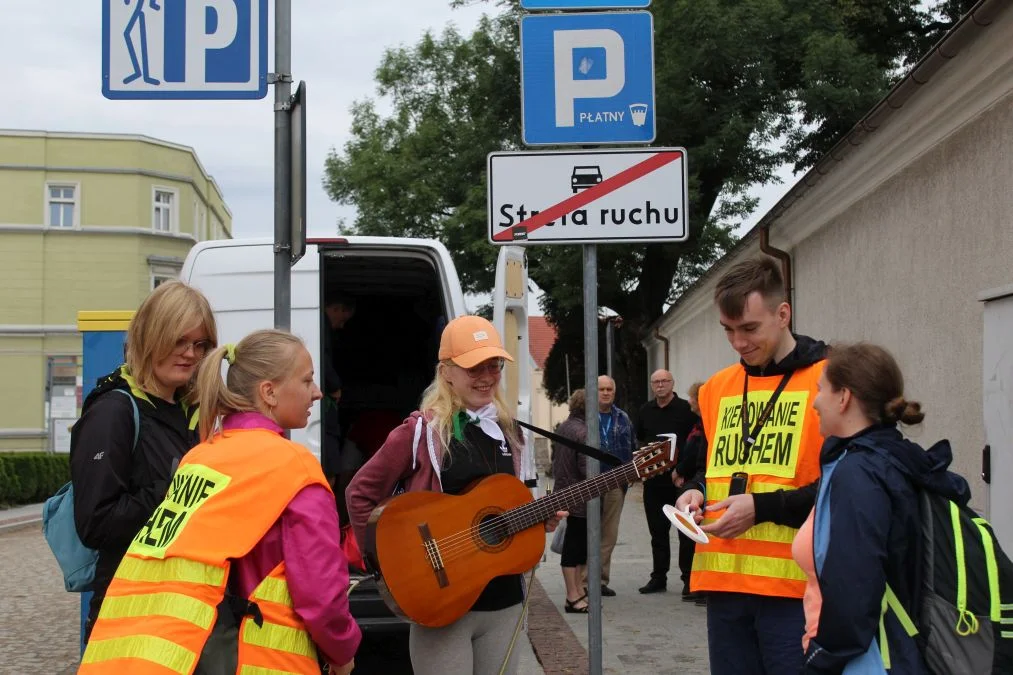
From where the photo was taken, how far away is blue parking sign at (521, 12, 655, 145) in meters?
4.48

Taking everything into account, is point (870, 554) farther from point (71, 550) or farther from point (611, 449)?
point (611, 449)

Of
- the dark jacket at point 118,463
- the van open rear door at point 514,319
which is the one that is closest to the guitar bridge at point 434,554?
the dark jacket at point 118,463

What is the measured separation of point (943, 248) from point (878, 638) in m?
6.02

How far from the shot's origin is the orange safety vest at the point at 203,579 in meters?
2.47

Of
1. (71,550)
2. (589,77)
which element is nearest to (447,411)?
(71,550)

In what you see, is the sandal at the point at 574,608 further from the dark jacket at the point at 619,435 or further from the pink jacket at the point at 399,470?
the pink jacket at the point at 399,470

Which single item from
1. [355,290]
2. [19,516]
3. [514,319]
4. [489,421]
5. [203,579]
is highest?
[355,290]

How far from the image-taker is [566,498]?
155 inches

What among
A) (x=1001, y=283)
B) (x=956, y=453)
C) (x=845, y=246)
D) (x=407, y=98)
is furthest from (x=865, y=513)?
(x=407, y=98)

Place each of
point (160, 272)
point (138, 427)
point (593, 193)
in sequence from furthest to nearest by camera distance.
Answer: point (160, 272) → point (593, 193) → point (138, 427)

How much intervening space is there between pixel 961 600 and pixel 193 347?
Result: 2195 millimetres

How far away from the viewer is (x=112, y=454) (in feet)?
10.5

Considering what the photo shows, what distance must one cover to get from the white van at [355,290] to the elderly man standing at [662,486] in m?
2.37

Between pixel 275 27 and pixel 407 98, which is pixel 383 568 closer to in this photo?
pixel 275 27
